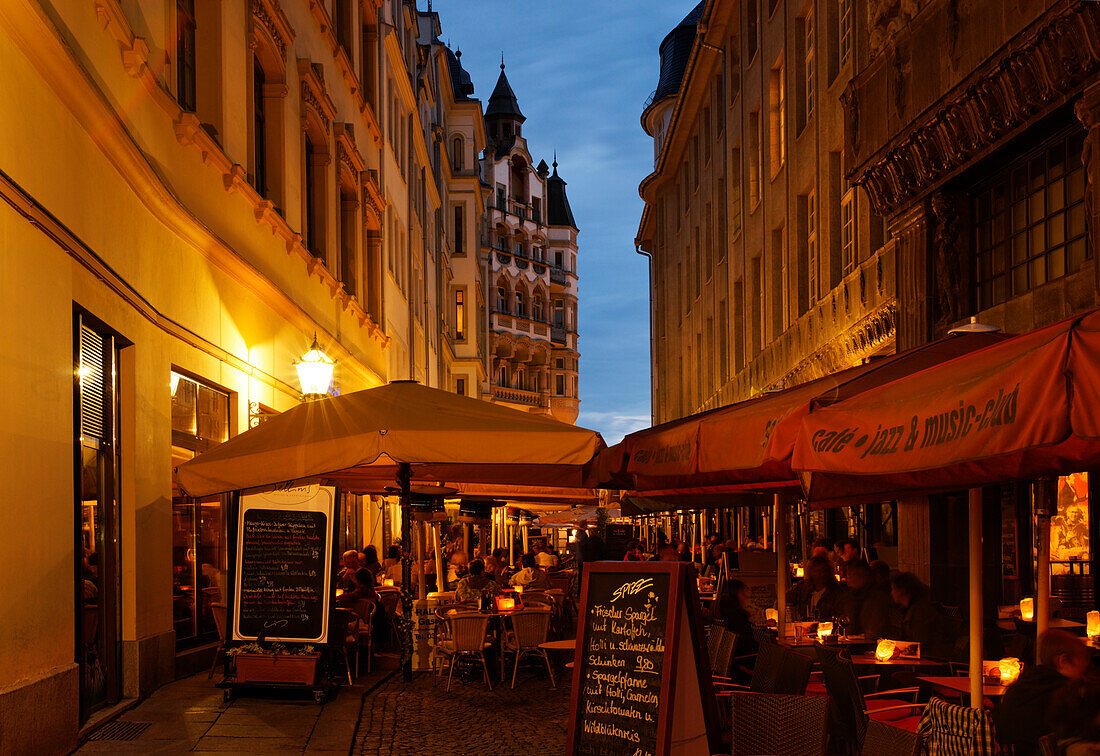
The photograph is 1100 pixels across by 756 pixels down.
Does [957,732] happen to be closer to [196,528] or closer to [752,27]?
[196,528]

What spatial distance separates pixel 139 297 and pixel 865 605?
25.1ft

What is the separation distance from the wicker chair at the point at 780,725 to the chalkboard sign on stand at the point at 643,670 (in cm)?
24

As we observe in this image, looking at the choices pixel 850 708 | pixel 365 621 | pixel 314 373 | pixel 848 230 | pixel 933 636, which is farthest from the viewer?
pixel 848 230

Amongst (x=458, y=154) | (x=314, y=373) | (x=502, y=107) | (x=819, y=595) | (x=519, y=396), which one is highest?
(x=502, y=107)

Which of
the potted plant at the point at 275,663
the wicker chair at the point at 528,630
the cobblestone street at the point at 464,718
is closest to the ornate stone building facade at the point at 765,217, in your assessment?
the wicker chair at the point at 528,630

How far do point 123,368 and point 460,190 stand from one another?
47443 millimetres

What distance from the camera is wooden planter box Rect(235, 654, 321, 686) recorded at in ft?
36.9

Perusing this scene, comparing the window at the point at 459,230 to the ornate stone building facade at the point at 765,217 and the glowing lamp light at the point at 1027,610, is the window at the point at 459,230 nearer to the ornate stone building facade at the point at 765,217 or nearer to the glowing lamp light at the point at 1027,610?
the ornate stone building facade at the point at 765,217

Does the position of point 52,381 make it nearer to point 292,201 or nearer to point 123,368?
point 123,368

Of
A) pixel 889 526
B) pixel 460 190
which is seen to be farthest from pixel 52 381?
pixel 460 190

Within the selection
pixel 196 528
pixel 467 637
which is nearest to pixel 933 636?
pixel 467 637

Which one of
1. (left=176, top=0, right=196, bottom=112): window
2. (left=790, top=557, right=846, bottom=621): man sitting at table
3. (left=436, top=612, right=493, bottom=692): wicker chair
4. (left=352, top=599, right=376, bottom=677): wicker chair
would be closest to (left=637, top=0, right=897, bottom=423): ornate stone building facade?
(left=790, top=557, right=846, bottom=621): man sitting at table

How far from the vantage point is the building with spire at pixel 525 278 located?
3130 inches

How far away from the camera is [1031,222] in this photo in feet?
44.7
